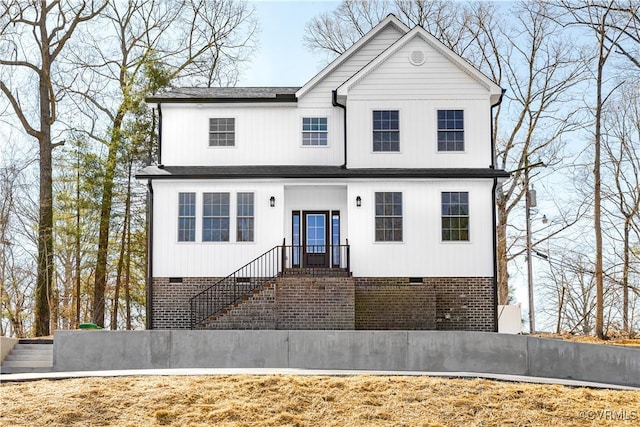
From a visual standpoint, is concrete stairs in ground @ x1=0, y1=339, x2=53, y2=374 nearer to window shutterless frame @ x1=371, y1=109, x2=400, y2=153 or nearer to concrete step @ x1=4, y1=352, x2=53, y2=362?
concrete step @ x1=4, y1=352, x2=53, y2=362

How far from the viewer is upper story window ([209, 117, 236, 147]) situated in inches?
901

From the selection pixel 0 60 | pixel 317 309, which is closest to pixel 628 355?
pixel 317 309

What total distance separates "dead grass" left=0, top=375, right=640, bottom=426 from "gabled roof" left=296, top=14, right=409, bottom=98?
1096 centimetres

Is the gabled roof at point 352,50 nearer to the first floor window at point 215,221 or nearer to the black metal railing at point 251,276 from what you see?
the first floor window at point 215,221

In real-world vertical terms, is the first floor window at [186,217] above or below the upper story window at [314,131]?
below

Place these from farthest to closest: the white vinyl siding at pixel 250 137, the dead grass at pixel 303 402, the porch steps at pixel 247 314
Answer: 1. the white vinyl siding at pixel 250 137
2. the porch steps at pixel 247 314
3. the dead grass at pixel 303 402

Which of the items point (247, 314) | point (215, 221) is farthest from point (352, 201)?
point (247, 314)

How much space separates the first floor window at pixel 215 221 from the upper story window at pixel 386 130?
4559mm

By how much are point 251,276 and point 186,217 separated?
7.93ft

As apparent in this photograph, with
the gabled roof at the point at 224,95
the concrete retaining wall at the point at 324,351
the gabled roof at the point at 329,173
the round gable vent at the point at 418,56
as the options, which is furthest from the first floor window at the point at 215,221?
the round gable vent at the point at 418,56

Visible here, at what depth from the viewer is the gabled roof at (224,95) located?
22.6 meters

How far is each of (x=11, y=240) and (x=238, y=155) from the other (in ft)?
40.3

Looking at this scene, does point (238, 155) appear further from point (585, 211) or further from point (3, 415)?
point (585, 211)

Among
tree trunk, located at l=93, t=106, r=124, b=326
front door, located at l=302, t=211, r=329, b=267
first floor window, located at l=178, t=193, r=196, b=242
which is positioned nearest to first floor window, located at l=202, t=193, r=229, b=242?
first floor window, located at l=178, t=193, r=196, b=242
